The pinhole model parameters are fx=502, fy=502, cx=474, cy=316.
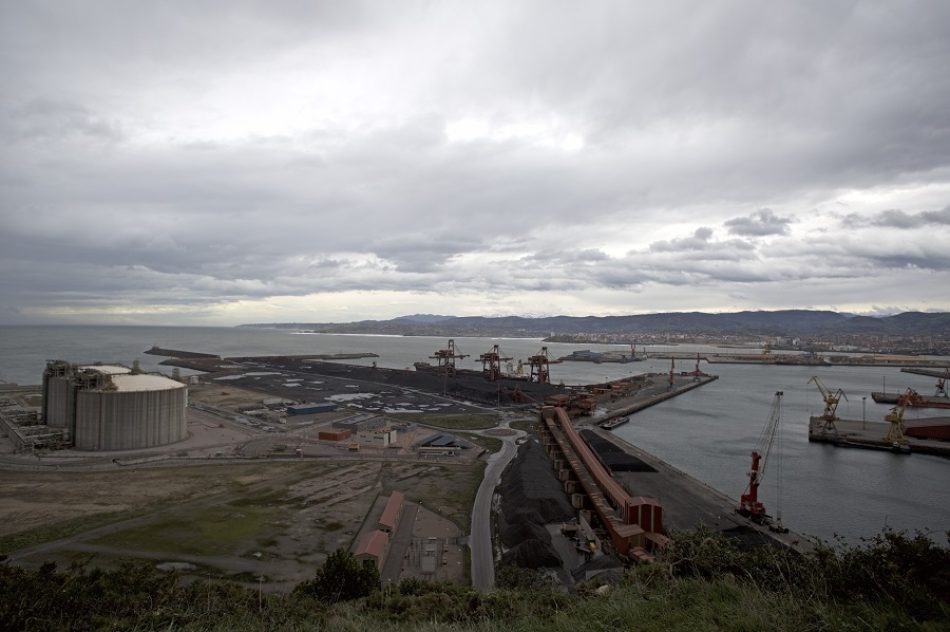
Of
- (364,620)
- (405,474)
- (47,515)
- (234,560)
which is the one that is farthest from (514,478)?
(47,515)

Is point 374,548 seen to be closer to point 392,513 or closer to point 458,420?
point 392,513

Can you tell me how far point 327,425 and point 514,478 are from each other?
1527 cm

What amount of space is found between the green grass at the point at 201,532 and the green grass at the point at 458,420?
15.6 m

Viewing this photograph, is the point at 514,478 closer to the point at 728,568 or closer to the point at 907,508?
the point at 728,568

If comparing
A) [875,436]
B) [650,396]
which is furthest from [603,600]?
[650,396]

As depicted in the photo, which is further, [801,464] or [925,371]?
[925,371]

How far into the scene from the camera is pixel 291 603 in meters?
7.35

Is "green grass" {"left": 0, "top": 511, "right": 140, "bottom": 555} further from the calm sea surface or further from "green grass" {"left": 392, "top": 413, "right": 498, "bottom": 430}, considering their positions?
the calm sea surface

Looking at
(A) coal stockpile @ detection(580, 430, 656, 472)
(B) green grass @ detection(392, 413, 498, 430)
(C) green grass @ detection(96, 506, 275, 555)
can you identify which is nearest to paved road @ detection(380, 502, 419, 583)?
(C) green grass @ detection(96, 506, 275, 555)

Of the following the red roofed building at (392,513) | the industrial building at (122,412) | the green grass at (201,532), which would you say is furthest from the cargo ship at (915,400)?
the industrial building at (122,412)

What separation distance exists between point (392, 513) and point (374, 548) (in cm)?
258

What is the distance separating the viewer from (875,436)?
2975 centimetres

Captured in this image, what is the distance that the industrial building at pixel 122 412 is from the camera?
23625 mm

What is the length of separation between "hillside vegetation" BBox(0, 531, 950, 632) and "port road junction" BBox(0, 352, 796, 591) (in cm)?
393
